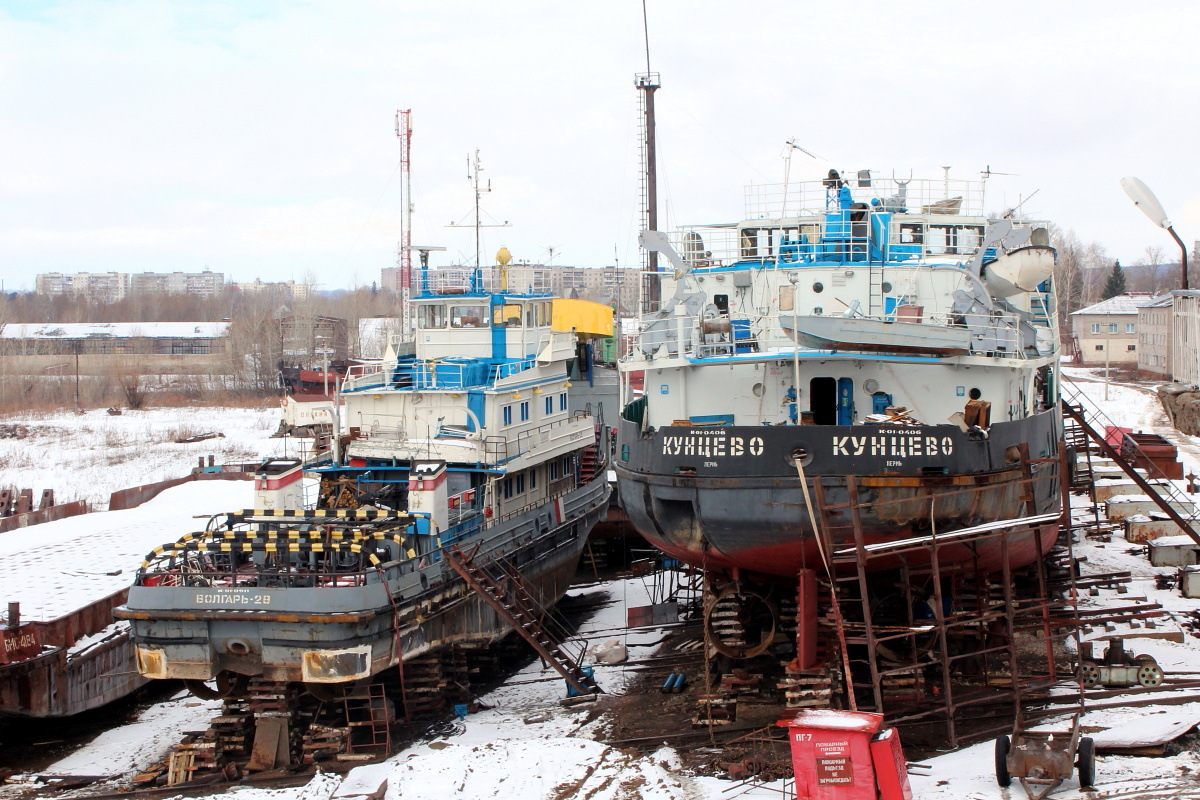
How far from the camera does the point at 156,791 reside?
47.8 ft

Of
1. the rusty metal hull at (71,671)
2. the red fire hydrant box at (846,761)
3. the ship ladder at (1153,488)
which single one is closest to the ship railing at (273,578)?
the rusty metal hull at (71,671)

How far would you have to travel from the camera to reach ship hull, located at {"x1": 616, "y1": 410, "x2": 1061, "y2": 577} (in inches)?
591

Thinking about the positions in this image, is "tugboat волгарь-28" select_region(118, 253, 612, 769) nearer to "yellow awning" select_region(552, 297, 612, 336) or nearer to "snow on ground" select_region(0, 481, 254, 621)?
"yellow awning" select_region(552, 297, 612, 336)

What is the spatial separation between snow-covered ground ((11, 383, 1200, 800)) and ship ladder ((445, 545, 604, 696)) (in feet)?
1.63

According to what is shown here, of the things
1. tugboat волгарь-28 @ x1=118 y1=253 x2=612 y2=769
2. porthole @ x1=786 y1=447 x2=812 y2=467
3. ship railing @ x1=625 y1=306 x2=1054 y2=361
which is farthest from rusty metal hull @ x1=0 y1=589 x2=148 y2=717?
porthole @ x1=786 y1=447 x2=812 y2=467

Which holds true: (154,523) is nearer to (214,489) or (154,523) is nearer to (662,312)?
(214,489)

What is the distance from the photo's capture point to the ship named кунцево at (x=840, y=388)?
15133 mm

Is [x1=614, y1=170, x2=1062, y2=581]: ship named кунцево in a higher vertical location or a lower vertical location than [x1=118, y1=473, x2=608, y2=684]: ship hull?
higher

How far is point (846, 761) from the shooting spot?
11117 mm

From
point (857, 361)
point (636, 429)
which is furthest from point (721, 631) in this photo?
point (857, 361)

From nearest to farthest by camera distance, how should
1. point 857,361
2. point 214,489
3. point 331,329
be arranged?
point 857,361 → point 214,489 → point 331,329

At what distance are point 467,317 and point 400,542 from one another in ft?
27.3

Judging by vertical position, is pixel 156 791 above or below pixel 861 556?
below

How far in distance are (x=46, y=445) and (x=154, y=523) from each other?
25097 mm
